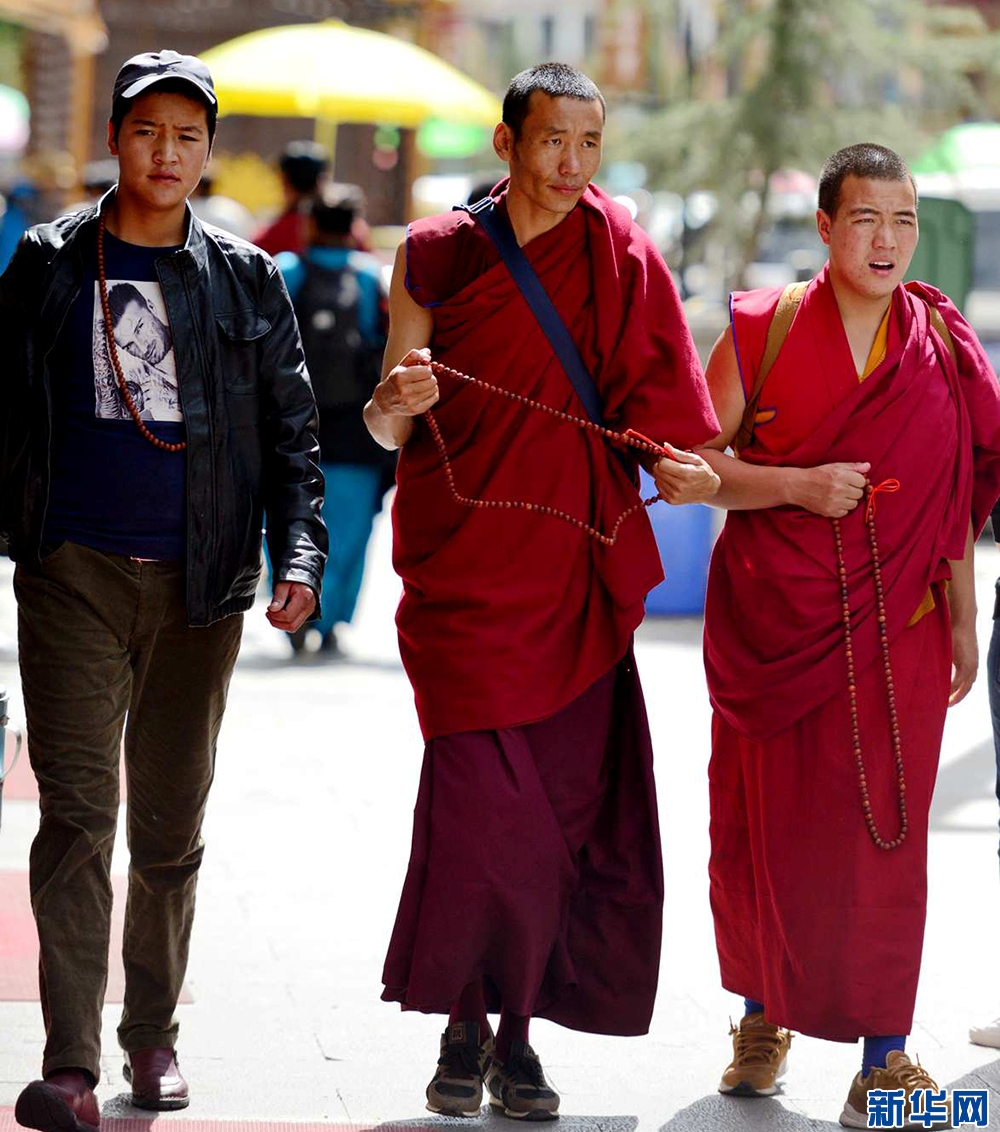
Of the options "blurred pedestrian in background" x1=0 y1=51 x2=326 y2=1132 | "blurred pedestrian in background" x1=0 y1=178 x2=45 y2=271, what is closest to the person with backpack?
"blurred pedestrian in background" x1=0 y1=178 x2=45 y2=271

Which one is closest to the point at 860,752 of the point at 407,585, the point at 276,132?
the point at 407,585

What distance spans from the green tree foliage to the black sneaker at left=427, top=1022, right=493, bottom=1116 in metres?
9.65

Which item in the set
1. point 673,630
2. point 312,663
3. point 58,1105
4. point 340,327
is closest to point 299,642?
point 312,663

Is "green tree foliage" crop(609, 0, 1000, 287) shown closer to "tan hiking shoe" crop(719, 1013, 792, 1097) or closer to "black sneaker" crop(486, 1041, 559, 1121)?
"tan hiking shoe" crop(719, 1013, 792, 1097)

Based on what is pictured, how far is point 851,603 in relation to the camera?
13.8 feet

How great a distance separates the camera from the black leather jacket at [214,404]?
3873 mm

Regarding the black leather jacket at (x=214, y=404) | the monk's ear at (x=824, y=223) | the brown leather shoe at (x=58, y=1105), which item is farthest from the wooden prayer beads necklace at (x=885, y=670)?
the brown leather shoe at (x=58, y=1105)

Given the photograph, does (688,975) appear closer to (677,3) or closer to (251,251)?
(251,251)

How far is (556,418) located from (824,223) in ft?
2.49

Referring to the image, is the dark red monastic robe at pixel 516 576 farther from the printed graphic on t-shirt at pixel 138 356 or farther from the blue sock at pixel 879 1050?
the blue sock at pixel 879 1050

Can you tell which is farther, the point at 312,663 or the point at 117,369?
the point at 312,663

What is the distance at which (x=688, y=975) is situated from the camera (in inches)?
204

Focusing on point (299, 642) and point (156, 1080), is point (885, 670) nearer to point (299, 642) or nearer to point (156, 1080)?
point (156, 1080)

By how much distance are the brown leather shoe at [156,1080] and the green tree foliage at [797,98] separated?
388 inches
